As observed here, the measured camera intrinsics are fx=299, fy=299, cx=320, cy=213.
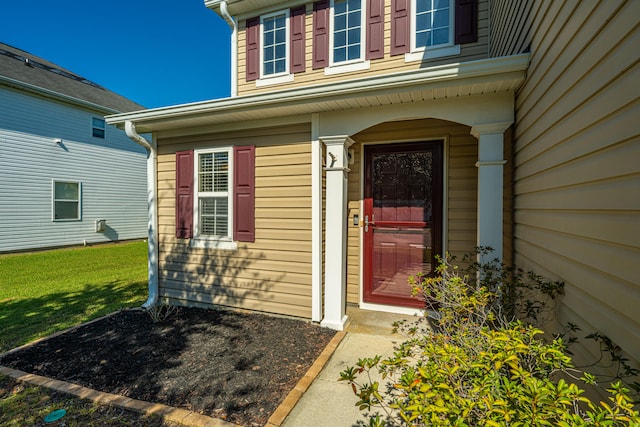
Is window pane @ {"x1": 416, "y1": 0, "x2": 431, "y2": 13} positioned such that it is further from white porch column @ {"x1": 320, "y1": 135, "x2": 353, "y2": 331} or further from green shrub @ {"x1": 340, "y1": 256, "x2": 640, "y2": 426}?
green shrub @ {"x1": 340, "y1": 256, "x2": 640, "y2": 426}

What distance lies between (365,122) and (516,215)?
174cm

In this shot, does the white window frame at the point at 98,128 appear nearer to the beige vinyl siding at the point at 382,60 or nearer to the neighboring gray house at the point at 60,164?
the neighboring gray house at the point at 60,164

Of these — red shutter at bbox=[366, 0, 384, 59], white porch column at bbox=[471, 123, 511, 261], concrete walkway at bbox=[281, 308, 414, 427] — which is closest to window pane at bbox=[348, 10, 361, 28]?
red shutter at bbox=[366, 0, 384, 59]

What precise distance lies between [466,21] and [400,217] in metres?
2.82

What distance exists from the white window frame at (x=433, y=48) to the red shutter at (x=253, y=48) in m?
2.57

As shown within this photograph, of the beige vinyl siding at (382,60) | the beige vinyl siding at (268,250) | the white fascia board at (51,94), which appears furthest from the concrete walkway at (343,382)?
the white fascia board at (51,94)

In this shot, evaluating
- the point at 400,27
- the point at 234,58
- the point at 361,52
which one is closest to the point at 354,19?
the point at 361,52

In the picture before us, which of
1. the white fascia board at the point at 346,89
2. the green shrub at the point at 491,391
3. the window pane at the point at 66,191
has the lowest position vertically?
the green shrub at the point at 491,391

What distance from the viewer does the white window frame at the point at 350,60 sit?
457 cm

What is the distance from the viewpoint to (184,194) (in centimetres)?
422

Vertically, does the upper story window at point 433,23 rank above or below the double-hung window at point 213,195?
above

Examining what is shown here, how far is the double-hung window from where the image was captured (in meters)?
4.05

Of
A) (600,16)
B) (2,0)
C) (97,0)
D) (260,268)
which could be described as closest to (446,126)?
(600,16)

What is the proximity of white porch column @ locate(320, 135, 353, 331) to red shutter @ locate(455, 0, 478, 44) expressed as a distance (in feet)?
7.76
